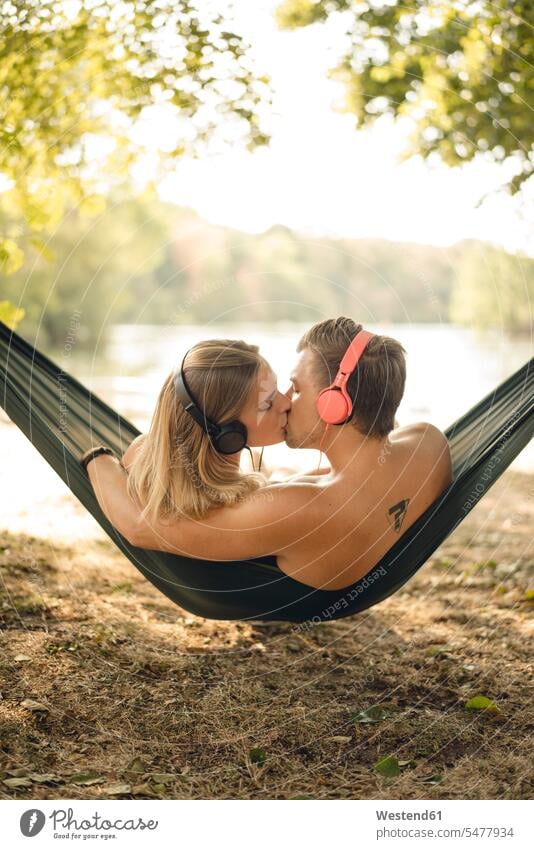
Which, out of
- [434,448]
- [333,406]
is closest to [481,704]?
[434,448]

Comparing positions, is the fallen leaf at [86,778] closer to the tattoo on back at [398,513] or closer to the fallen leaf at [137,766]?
the fallen leaf at [137,766]

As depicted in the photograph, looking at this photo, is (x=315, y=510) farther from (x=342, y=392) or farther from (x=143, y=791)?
(x=143, y=791)

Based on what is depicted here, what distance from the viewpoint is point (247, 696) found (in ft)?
8.21

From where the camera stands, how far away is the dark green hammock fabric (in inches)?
92.0

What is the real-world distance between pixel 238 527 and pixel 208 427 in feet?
0.91

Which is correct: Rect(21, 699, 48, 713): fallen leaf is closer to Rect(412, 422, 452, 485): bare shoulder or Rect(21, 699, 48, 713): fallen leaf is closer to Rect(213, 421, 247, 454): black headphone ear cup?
Rect(213, 421, 247, 454): black headphone ear cup

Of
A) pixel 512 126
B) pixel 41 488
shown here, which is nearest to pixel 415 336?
pixel 512 126

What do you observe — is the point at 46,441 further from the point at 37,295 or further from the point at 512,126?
the point at 37,295

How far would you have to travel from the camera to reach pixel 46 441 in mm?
2533

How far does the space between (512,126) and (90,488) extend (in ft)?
9.94

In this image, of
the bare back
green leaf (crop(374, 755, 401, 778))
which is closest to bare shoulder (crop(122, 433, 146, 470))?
the bare back

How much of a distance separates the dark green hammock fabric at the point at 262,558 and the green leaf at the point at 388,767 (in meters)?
0.43

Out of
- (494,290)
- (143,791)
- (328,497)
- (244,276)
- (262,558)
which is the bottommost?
(143,791)

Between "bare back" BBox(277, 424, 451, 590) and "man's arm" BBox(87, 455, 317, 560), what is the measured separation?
26mm
